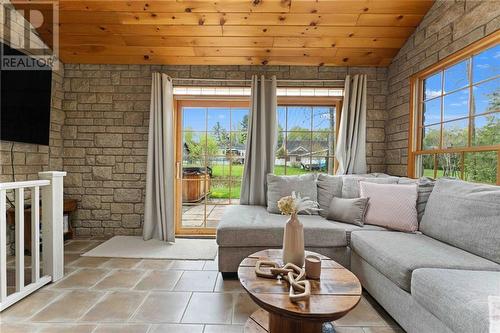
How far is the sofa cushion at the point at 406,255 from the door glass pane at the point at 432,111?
1.29 m

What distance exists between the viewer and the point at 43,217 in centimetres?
231

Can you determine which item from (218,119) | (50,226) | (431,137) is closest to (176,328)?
(50,226)

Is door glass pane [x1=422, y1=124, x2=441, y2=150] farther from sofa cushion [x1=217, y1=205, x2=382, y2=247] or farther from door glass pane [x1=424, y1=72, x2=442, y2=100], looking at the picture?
sofa cushion [x1=217, y1=205, x2=382, y2=247]

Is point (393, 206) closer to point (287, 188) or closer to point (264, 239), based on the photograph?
point (287, 188)

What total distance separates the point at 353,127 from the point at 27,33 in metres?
3.93

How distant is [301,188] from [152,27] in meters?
2.47

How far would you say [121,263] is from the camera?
8.99ft

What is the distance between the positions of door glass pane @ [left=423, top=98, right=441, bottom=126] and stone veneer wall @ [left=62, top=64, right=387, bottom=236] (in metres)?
0.65

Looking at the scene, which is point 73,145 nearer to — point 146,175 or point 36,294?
point 146,175

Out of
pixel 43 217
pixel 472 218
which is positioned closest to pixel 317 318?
pixel 472 218

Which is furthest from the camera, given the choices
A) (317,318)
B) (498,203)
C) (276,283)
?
(498,203)

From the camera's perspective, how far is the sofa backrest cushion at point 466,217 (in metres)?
1.69

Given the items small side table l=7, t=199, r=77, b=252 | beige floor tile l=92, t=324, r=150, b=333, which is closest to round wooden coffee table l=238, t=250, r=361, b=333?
beige floor tile l=92, t=324, r=150, b=333

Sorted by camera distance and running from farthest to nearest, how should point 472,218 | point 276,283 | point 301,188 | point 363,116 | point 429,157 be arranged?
point 363,116 < point 301,188 < point 429,157 < point 472,218 < point 276,283
